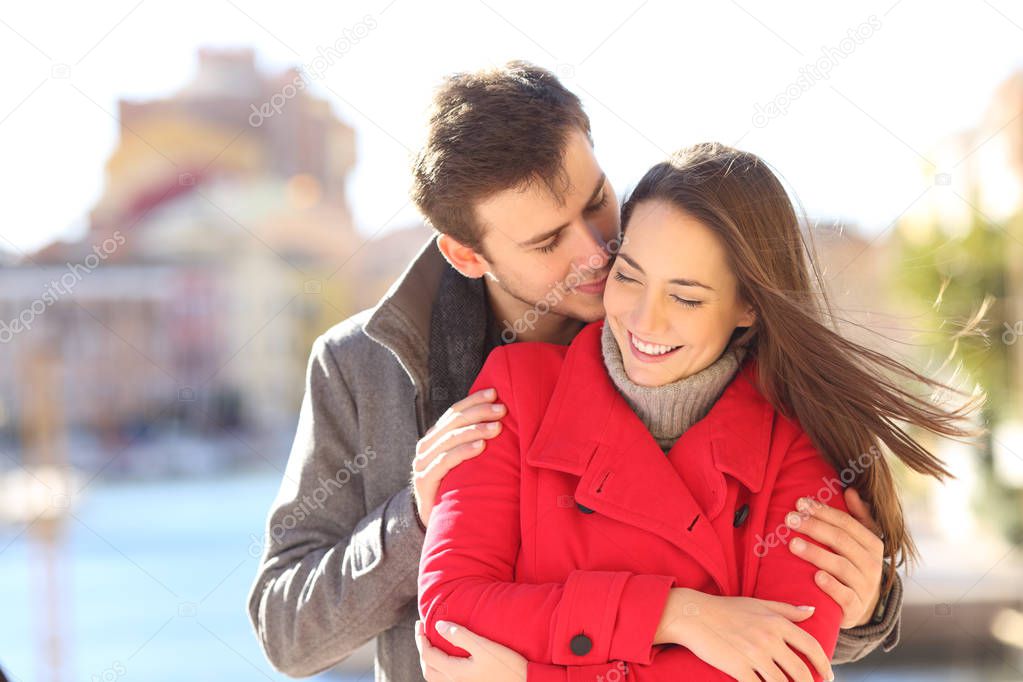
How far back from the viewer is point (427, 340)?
5.10ft

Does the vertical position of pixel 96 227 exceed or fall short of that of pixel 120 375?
it exceeds it

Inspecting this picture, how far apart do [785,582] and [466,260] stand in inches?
27.3

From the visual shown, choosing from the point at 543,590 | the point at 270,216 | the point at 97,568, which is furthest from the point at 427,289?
the point at 270,216

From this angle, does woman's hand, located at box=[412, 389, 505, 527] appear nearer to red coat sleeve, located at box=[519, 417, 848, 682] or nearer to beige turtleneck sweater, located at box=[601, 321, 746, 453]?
beige turtleneck sweater, located at box=[601, 321, 746, 453]

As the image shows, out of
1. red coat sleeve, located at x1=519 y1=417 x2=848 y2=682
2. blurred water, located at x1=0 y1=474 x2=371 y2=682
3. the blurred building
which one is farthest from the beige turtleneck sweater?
the blurred building

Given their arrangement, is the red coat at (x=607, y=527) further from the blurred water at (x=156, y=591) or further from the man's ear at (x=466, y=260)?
the blurred water at (x=156, y=591)

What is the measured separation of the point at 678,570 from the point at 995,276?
7556 millimetres

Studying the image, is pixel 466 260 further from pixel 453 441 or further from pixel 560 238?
pixel 453 441

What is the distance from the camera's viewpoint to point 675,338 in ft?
4.25

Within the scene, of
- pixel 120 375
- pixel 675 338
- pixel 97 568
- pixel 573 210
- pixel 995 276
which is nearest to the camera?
pixel 675 338

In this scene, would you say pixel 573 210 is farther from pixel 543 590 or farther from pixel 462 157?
pixel 543 590

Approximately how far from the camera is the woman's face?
1.29 m

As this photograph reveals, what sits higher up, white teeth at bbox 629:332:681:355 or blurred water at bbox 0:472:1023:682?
white teeth at bbox 629:332:681:355

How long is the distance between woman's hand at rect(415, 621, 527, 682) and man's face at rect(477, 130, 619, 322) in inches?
20.6
